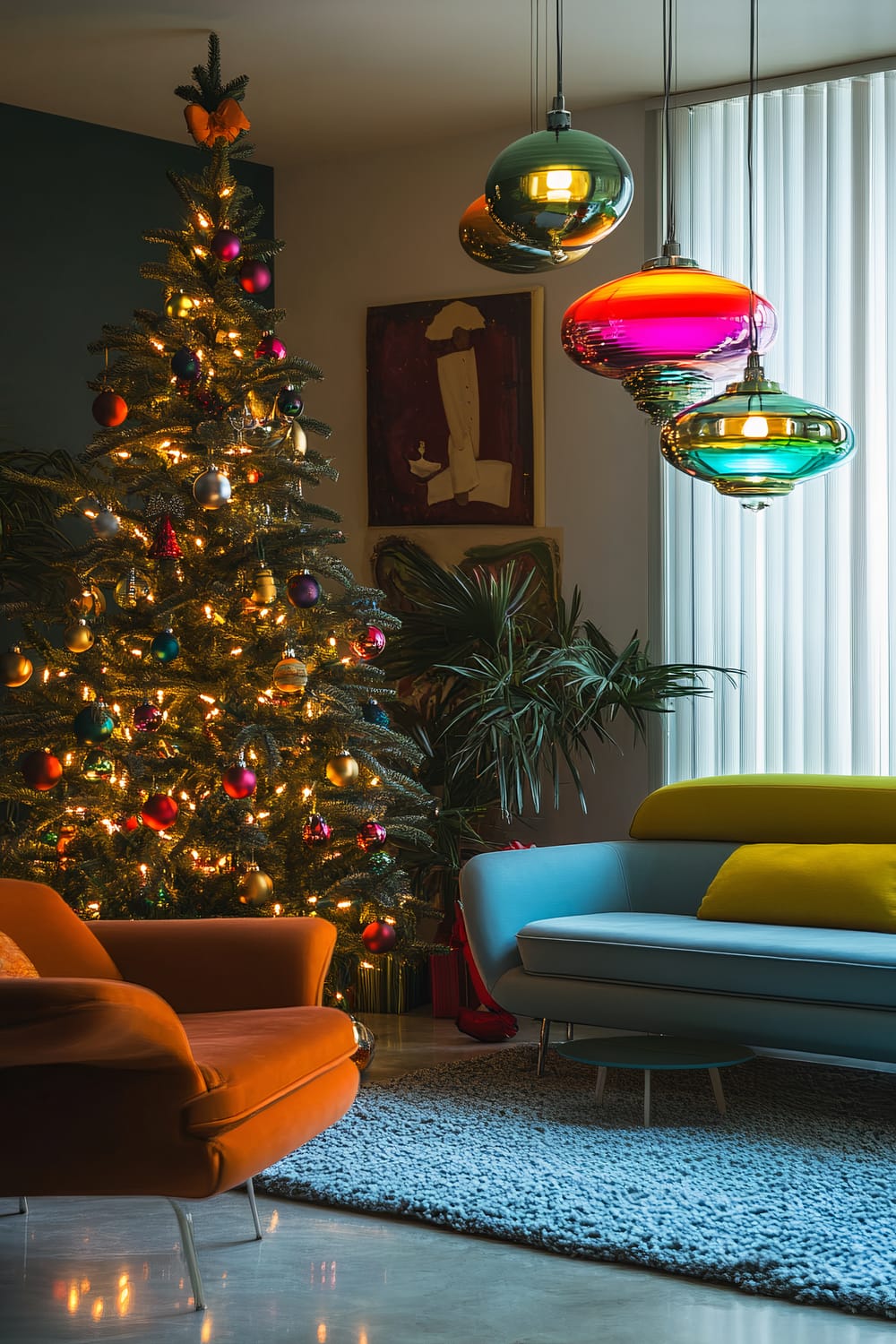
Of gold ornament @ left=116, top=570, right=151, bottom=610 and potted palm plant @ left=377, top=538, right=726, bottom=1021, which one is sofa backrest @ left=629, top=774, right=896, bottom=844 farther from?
gold ornament @ left=116, top=570, right=151, bottom=610

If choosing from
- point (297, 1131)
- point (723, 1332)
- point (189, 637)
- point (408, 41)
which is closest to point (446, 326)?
point (408, 41)

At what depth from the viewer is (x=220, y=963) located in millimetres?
3332

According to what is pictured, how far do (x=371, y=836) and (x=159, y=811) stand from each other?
0.61 m

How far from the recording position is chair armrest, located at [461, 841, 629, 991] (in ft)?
14.5

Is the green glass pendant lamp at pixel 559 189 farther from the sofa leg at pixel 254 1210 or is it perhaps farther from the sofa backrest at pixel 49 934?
the sofa leg at pixel 254 1210

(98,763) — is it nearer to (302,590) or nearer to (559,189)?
(302,590)

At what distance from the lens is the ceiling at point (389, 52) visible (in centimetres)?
474

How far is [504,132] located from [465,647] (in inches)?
83.4

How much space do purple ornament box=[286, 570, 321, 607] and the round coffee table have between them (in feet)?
4.78

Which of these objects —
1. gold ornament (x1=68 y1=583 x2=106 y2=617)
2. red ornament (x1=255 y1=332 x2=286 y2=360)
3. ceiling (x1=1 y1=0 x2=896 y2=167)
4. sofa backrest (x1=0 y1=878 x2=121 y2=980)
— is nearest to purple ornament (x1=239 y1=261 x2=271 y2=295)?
red ornament (x1=255 y1=332 x2=286 y2=360)

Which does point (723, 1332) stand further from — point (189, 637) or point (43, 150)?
point (43, 150)

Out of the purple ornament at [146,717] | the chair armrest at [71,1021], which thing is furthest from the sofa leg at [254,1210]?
the purple ornament at [146,717]

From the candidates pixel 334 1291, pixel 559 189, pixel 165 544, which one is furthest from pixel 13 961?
pixel 559 189

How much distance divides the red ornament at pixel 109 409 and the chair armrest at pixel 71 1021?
2.38 meters
